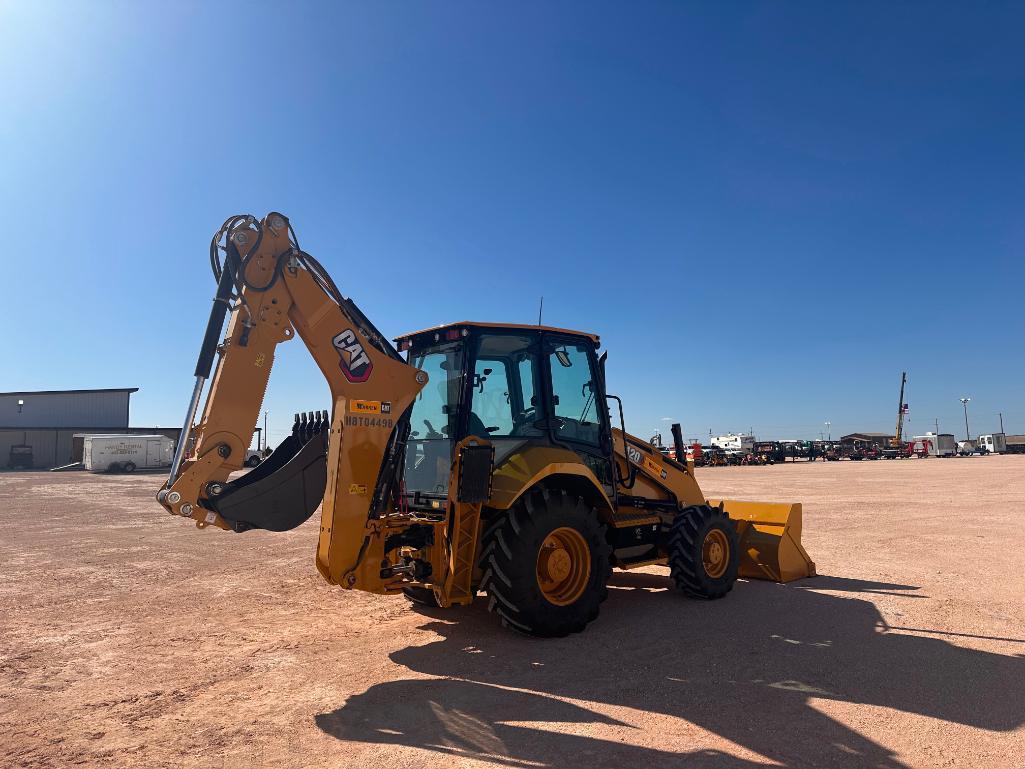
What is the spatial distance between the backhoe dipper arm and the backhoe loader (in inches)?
0.5

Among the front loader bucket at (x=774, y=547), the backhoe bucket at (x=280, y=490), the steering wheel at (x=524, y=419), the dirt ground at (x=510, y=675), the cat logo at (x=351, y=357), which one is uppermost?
the cat logo at (x=351, y=357)

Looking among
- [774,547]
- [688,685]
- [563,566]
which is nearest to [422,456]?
[563,566]

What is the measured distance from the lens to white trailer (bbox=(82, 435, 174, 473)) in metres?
45.3

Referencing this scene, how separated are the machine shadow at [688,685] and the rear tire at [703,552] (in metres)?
0.53

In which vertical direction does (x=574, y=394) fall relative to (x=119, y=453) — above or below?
above

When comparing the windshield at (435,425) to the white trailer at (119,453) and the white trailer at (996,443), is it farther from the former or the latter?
the white trailer at (996,443)

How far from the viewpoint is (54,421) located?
60.0m

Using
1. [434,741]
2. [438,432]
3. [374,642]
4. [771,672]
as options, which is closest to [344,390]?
[438,432]

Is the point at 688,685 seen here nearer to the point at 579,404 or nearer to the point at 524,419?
the point at 524,419

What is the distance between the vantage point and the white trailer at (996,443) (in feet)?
300

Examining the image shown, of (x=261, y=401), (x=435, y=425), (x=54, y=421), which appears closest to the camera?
(x=261, y=401)

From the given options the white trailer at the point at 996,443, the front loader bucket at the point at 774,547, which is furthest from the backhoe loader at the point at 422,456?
the white trailer at the point at 996,443

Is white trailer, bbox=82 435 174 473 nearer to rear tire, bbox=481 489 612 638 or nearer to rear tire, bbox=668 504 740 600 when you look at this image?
rear tire, bbox=668 504 740 600

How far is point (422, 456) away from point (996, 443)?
360 feet
